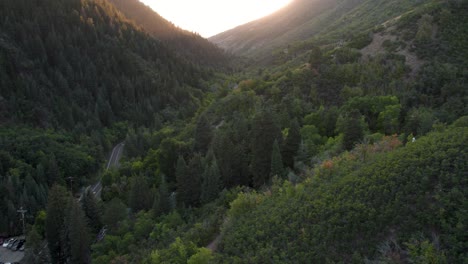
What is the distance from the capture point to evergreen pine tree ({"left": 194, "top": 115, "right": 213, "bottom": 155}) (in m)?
48.8

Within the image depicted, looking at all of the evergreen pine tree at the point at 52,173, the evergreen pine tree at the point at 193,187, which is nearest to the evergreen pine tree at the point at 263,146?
the evergreen pine tree at the point at 193,187

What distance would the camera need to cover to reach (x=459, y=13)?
48219mm

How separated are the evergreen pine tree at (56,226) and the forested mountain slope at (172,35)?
11532 cm

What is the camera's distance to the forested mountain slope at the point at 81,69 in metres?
88.6

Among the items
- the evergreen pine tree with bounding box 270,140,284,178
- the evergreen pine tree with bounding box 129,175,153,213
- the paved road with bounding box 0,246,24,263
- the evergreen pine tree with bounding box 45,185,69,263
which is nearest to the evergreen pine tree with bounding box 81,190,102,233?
the evergreen pine tree with bounding box 45,185,69,263

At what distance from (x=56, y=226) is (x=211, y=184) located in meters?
18.1

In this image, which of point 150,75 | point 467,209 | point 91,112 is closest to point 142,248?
point 467,209

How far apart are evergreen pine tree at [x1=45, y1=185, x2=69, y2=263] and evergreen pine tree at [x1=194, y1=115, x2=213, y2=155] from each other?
1672 cm

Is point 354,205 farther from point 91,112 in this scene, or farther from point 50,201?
point 91,112

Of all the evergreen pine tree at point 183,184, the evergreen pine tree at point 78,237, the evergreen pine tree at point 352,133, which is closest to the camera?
the evergreen pine tree at point 352,133

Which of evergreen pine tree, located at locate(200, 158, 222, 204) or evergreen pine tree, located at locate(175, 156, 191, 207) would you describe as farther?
evergreen pine tree, located at locate(175, 156, 191, 207)

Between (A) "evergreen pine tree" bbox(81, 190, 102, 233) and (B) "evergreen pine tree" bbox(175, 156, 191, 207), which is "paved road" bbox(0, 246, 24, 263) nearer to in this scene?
(A) "evergreen pine tree" bbox(81, 190, 102, 233)

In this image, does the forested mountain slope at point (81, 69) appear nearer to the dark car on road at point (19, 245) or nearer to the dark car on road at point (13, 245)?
the dark car on road at point (13, 245)

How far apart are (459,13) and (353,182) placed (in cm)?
4100
